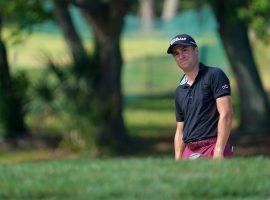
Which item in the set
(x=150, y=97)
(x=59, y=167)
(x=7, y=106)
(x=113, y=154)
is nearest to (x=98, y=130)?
(x=113, y=154)

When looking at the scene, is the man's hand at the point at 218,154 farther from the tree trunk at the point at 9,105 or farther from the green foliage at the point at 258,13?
the tree trunk at the point at 9,105

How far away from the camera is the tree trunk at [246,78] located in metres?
21.3

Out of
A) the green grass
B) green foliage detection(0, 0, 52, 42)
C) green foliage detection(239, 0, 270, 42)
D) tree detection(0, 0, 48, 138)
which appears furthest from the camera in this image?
tree detection(0, 0, 48, 138)

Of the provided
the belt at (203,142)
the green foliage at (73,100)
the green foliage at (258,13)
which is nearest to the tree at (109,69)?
the green foliage at (73,100)

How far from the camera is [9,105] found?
20.8 meters

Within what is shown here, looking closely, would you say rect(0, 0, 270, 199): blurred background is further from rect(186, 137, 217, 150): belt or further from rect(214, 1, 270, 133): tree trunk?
rect(186, 137, 217, 150): belt

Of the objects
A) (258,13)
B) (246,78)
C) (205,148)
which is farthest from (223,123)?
(246,78)

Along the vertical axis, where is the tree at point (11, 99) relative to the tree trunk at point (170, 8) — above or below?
below

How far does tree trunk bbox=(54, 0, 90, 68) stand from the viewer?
19172 millimetres

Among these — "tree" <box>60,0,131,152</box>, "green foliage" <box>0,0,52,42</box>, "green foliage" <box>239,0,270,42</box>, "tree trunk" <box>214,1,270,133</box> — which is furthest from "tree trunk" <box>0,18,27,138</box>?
"green foliage" <box>239,0,270,42</box>

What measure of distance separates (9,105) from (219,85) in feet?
43.2

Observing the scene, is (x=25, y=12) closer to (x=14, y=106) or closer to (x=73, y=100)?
(x=73, y=100)

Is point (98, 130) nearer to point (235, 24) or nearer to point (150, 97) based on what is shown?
point (235, 24)

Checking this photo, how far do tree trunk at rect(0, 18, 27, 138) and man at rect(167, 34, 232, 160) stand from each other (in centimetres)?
1280
